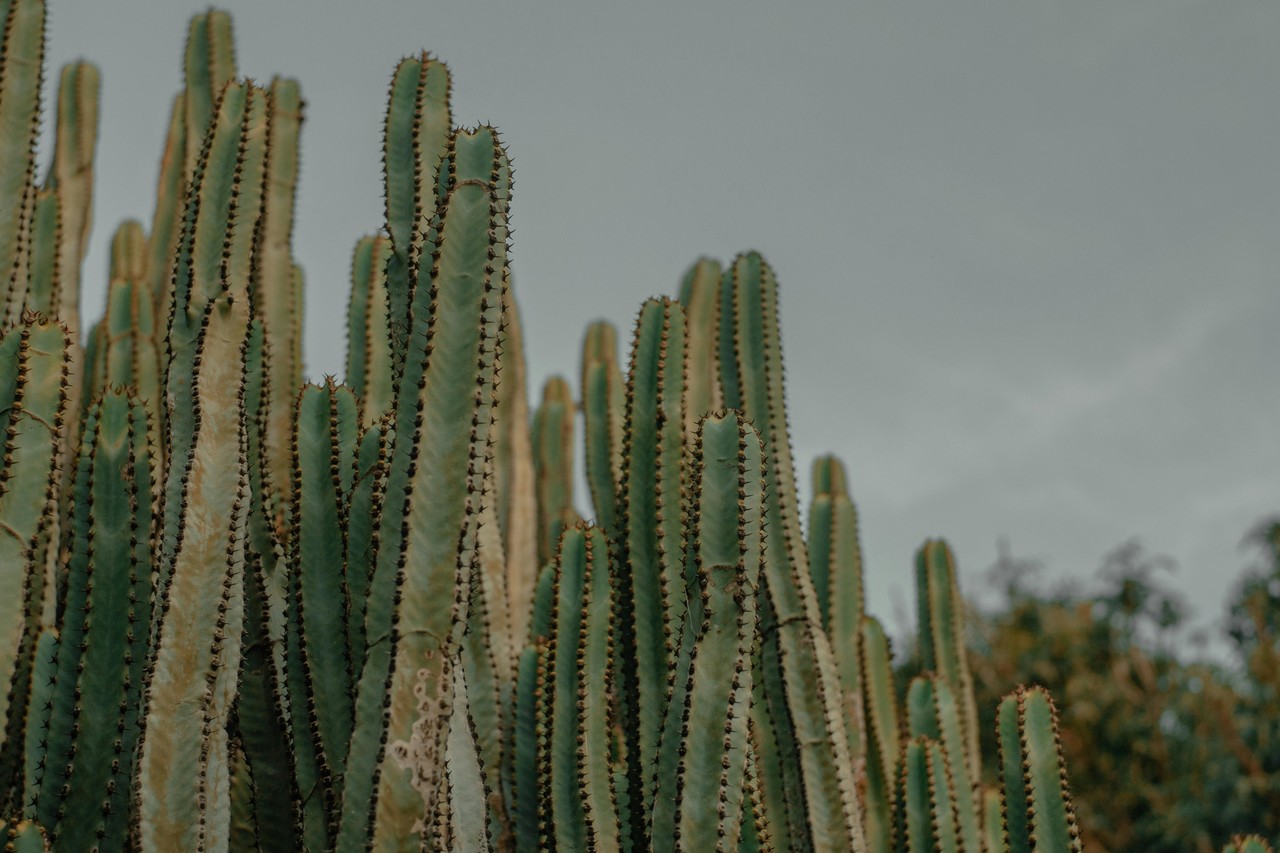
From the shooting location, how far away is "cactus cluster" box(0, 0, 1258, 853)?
8.44ft

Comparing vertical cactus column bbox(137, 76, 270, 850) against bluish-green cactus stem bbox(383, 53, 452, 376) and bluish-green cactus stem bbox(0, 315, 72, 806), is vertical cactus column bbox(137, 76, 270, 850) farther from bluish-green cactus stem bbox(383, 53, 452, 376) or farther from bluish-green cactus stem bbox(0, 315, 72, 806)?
bluish-green cactus stem bbox(383, 53, 452, 376)

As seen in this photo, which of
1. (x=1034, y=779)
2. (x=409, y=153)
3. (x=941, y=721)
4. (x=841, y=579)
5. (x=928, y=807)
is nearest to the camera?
(x=1034, y=779)

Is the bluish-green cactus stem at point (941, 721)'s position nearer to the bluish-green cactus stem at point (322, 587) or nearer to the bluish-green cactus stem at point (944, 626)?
the bluish-green cactus stem at point (944, 626)

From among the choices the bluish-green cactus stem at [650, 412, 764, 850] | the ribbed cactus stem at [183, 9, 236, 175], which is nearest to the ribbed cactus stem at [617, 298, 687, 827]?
the bluish-green cactus stem at [650, 412, 764, 850]

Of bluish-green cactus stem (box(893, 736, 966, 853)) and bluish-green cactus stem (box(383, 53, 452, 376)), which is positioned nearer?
bluish-green cactus stem (box(383, 53, 452, 376))

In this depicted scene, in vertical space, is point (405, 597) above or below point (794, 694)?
above

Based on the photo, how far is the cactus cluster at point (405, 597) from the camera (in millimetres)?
2572

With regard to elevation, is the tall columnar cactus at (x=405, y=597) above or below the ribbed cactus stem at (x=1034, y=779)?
above

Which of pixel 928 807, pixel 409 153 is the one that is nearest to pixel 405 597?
pixel 409 153

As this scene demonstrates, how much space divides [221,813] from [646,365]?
164cm

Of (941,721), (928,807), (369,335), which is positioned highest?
(369,335)

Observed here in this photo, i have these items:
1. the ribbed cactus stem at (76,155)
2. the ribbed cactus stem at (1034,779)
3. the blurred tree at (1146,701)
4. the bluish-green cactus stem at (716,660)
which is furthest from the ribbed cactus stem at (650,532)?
the blurred tree at (1146,701)

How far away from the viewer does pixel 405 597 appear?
2465 millimetres

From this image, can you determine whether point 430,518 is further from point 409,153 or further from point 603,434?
point 603,434
